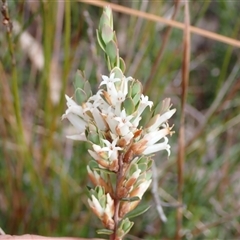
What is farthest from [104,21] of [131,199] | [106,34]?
[131,199]

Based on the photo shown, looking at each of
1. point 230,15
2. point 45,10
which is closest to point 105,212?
point 45,10

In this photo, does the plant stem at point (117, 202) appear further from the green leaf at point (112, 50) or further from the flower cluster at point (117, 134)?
the green leaf at point (112, 50)

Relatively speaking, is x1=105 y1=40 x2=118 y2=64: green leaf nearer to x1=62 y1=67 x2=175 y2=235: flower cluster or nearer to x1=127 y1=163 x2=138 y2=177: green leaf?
x1=62 y1=67 x2=175 y2=235: flower cluster

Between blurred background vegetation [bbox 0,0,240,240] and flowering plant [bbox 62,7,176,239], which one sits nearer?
flowering plant [bbox 62,7,176,239]

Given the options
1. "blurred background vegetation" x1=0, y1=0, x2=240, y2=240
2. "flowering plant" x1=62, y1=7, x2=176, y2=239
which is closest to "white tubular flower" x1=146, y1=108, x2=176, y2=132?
"flowering plant" x1=62, y1=7, x2=176, y2=239

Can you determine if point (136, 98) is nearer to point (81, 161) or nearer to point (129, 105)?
point (129, 105)

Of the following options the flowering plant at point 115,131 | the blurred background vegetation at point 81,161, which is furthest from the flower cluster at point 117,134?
the blurred background vegetation at point 81,161

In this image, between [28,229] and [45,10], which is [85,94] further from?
[28,229]
